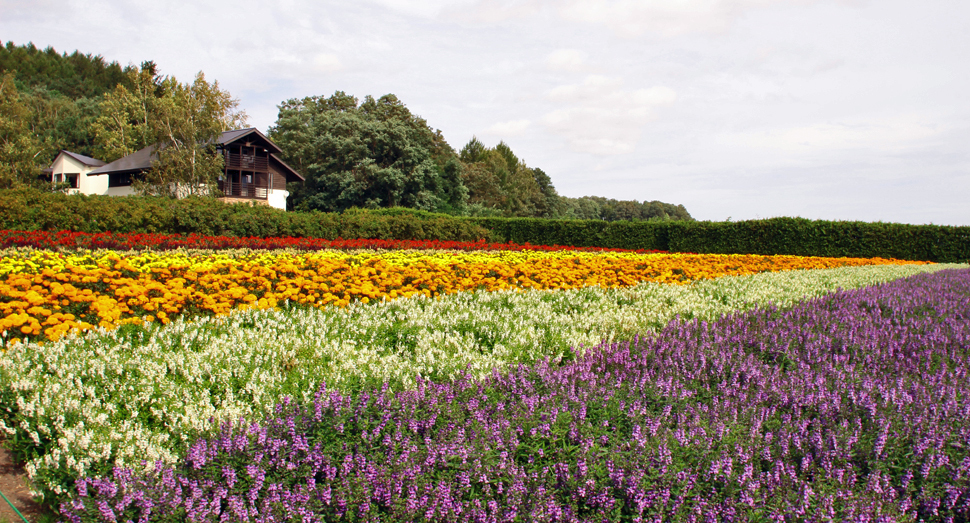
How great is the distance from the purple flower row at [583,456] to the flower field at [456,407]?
0.01 meters

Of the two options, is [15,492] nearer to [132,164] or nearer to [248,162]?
[248,162]

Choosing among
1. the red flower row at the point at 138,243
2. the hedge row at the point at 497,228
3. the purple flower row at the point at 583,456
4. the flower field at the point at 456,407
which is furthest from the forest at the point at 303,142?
the purple flower row at the point at 583,456

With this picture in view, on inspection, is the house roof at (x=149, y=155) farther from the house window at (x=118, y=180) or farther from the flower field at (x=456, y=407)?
the flower field at (x=456, y=407)

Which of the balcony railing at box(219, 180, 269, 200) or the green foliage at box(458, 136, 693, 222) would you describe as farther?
the green foliage at box(458, 136, 693, 222)

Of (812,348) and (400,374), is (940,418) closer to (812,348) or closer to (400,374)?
(812,348)

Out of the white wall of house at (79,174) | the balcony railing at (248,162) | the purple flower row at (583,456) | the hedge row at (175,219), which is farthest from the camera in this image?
the white wall of house at (79,174)

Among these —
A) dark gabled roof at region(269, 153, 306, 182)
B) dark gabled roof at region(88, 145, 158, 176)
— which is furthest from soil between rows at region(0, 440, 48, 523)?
dark gabled roof at region(269, 153, 306, 182)

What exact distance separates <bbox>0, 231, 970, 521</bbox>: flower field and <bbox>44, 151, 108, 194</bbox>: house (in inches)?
2081

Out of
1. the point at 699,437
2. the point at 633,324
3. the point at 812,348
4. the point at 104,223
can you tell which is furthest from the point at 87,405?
the point at 104,223

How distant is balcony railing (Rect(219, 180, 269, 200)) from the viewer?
44062 mm

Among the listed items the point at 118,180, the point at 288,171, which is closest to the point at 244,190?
the point at 288,171

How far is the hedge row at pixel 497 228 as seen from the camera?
15.7 m

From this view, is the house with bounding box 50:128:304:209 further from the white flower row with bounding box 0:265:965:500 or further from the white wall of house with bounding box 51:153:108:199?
the white flower row with bounding box 0:265:965:500

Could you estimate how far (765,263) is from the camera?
14984 mm
